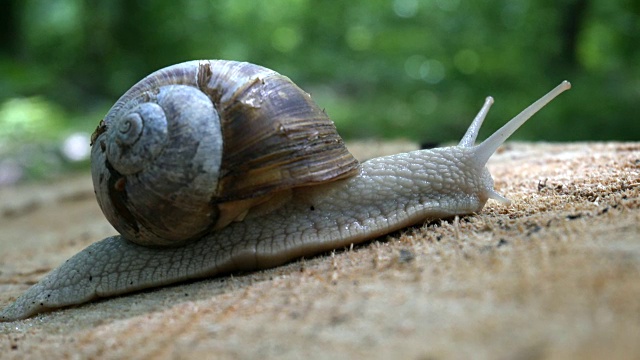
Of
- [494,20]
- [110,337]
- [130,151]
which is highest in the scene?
[494,20]

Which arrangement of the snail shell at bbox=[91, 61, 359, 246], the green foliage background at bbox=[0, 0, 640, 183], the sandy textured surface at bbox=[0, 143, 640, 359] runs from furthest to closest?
1. the green foliage background at bbox=[0, 0, 640, 183]
2. the snail shell at bbox=[91, 61, 359, 246]
3. the sandy textured surface at bbox=[0, 143, 640, 359]

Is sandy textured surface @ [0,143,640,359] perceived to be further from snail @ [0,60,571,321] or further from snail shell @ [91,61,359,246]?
snail shell @ [91,61,359,246]

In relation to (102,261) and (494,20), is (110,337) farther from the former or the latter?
(494,20)

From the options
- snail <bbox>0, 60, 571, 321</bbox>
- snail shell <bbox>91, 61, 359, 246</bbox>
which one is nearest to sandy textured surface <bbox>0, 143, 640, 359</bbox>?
snail <bbox>0, 60, 571, 321</bbox>

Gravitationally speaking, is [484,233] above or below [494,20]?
below

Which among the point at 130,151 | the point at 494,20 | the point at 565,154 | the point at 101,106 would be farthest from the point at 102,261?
the point at 101,106

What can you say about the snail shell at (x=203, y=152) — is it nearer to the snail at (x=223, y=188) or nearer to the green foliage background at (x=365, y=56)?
the snail at (x=223, y=188)

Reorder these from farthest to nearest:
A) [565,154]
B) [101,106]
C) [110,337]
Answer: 1. [101,106]
2. [565,154]
3. [110,337]

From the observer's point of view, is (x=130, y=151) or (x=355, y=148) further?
(x=355, y=148)
